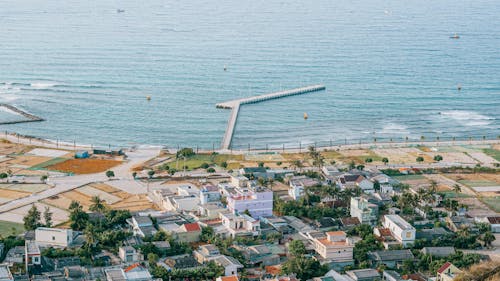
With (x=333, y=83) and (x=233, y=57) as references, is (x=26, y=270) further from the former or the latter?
(x=233, y=57)

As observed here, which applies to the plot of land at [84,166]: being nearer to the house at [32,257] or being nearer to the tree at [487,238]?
the house at [32,257]

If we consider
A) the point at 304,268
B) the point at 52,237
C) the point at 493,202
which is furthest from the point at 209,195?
the point at 493,202

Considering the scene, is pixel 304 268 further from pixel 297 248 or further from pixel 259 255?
pixel 259 255

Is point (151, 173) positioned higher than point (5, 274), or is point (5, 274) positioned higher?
point (151, 173)

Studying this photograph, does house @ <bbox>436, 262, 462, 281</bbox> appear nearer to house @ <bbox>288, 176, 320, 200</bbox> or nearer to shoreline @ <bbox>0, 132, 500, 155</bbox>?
house @ <bbox>288, 176, 320, 200</bbox>

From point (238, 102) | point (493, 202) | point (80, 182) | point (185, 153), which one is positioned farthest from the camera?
point (238, 102)

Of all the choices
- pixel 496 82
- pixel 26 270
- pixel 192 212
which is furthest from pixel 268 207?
pixel 496 82
